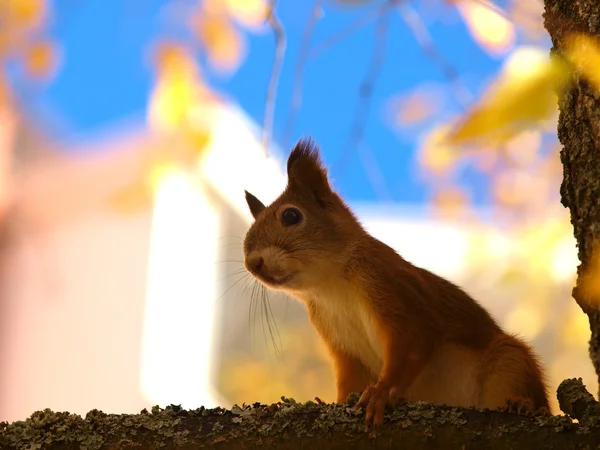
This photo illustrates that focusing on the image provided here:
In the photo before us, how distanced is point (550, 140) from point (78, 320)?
119 inches

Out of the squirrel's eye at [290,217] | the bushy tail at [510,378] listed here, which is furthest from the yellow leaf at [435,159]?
the bushy tail at [510,378]

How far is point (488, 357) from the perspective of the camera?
181 cm

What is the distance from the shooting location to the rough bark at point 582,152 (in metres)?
1.40

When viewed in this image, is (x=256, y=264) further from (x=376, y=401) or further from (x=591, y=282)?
(x=591, y=282)

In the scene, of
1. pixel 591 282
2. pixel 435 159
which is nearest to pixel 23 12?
pixel 435 159

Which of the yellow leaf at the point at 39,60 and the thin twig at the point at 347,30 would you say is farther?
the yellow leaf at the point at 39,60

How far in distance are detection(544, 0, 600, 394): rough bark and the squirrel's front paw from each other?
15.5 inches

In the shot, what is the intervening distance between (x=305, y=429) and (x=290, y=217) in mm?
852

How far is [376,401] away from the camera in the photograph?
1.41 metres

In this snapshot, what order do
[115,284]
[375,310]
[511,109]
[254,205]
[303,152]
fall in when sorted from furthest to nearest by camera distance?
A: [115,284] < [254,205] < [303,152] < [375,310] < [511,109]

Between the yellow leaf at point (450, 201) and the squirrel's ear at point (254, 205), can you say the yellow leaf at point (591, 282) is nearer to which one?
the squirrel's ear at point (254, 205)

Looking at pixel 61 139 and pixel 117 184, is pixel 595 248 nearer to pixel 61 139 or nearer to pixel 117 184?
pixel 117 184

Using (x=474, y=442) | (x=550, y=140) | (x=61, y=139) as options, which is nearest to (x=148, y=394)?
(x=61, y=139)

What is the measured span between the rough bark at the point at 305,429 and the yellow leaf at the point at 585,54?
1.83ft
